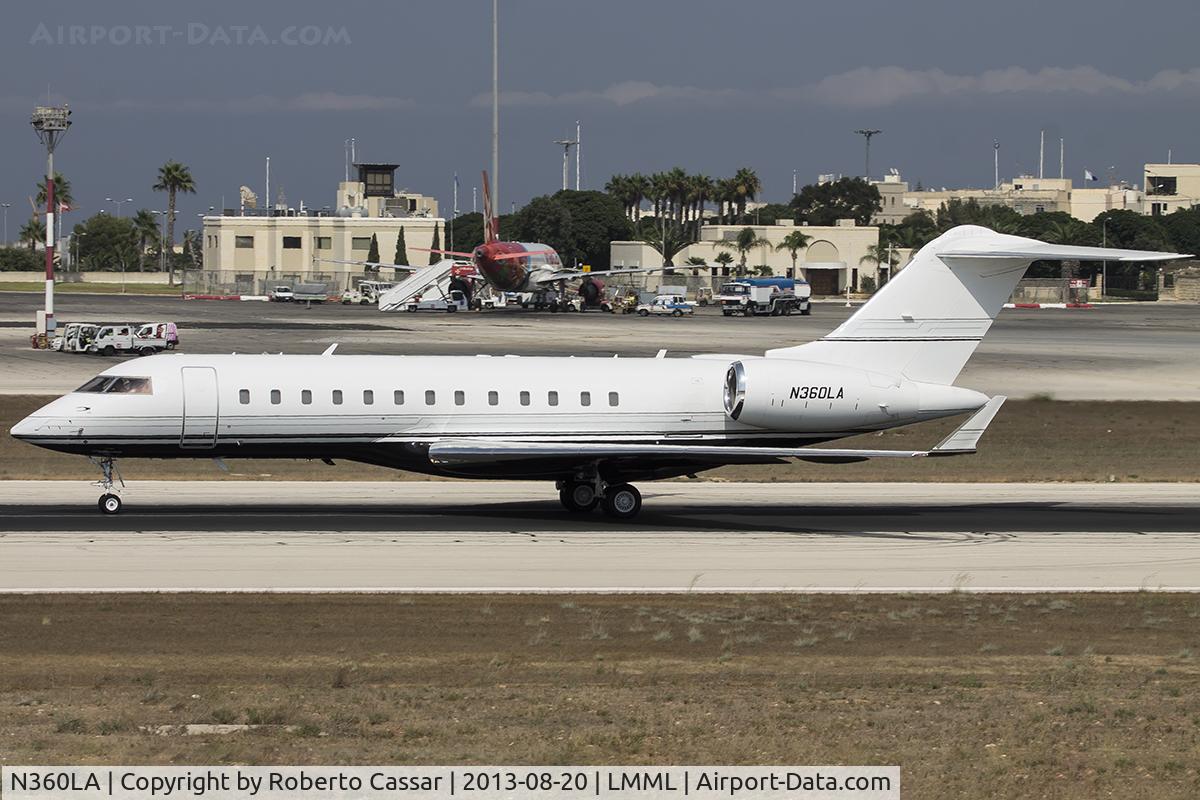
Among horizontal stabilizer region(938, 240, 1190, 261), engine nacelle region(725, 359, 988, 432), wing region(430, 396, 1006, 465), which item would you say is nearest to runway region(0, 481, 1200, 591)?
wing region(430, 396, 1006, 465)

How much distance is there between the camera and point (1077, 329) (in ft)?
293

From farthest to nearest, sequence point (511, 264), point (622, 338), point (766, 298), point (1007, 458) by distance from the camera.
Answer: point (766, 298)
point (511, 264)
point (622, 338)
point (1007, 458)

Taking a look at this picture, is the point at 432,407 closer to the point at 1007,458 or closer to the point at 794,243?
the point at 1007,458

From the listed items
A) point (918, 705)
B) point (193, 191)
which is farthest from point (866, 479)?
point (193, 191)

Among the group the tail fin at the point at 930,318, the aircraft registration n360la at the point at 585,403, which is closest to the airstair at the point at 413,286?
the aircraft registration n360la at the point at 585,403

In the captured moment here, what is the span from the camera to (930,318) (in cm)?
2983

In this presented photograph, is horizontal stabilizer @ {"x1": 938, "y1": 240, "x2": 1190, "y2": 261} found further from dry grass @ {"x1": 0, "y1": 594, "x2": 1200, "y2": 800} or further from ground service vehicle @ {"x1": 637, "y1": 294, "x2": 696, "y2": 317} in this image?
ground service vehicle @ {"x1": 637, "y1": 294, "x2": 696, "y2": 317}

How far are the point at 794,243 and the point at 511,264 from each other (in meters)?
61.0

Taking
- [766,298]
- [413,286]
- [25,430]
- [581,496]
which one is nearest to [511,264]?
[413,286]

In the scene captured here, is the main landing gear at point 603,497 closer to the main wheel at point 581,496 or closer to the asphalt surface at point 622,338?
the main wheel at point 581,496

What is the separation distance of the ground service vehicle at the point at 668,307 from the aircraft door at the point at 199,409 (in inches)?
3140

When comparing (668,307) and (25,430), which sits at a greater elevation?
(668,307)

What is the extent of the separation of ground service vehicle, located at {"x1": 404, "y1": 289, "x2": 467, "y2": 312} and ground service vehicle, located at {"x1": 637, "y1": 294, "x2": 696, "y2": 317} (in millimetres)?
12544
